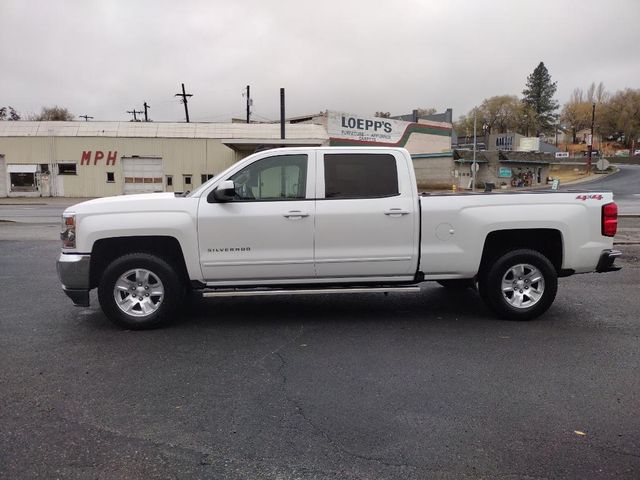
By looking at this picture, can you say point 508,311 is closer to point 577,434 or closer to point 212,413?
point 577,434

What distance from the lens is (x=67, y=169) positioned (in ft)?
134

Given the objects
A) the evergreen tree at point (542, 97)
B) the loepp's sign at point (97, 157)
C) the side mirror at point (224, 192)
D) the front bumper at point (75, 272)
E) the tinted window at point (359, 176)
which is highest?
the evergreen tree at point (542, 97)

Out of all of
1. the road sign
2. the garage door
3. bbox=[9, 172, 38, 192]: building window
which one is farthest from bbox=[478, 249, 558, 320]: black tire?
the road sign

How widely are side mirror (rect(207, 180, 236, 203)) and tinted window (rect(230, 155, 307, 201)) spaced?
212 mm

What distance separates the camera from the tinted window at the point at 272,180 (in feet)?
19.0

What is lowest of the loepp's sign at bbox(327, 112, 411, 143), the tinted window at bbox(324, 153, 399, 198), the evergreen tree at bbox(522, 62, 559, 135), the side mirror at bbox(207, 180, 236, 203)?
the side mirror at bbox(207, 180, 236, 203)

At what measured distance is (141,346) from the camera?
5195mm

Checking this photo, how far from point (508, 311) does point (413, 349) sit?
1539mm

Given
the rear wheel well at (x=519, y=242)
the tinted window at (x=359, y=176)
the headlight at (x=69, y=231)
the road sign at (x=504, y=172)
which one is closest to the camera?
the headlight at (x=69, y=231)

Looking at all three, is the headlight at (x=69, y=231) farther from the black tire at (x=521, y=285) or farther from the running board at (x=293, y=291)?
the black tire at (x=521, y=285)

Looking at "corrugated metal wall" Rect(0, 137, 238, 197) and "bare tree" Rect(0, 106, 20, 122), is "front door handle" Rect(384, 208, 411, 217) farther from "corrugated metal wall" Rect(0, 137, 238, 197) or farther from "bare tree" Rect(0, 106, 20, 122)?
"bare tree" Rect(0, 106, 20, 122)

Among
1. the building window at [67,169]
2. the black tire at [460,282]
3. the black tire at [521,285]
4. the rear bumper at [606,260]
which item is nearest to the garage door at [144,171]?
the building window at [67,169]

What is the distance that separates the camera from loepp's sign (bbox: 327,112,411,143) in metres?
44.4

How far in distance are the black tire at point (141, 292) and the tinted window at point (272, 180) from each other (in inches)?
45.9
